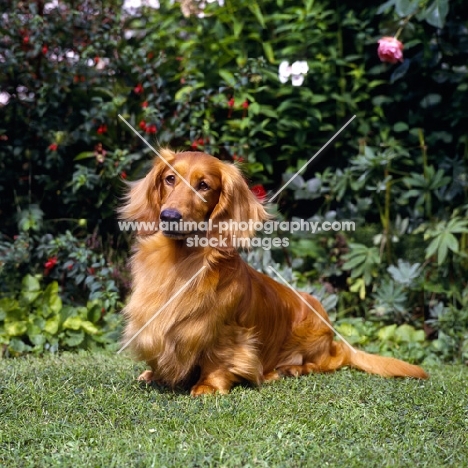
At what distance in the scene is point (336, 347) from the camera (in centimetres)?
425

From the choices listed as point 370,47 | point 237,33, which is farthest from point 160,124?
point 370,47

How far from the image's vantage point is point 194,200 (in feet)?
10.9

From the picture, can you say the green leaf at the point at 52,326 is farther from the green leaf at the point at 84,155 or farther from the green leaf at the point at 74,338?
the green leaf at the point at 84,155

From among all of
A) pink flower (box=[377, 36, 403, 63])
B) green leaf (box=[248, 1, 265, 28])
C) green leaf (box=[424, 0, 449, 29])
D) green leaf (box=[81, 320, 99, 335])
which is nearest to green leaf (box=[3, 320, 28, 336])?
green leaf (box=[81, 320, 99, 335])

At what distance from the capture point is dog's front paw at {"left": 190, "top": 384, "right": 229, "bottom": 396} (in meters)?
3.47

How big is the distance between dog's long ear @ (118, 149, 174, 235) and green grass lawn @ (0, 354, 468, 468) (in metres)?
0.77

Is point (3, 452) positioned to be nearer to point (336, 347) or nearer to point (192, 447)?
point (192, 447)

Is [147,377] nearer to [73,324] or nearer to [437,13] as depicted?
[73,324]

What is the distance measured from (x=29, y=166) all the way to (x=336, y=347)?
8.33ft

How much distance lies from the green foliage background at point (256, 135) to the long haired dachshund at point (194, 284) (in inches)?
60.6

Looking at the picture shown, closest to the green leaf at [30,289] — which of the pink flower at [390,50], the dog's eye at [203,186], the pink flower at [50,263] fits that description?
the pink flower at [50,263]

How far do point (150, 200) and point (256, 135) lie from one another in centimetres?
210

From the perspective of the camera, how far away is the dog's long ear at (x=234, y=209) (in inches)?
136

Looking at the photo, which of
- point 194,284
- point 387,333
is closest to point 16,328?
point 194,284
